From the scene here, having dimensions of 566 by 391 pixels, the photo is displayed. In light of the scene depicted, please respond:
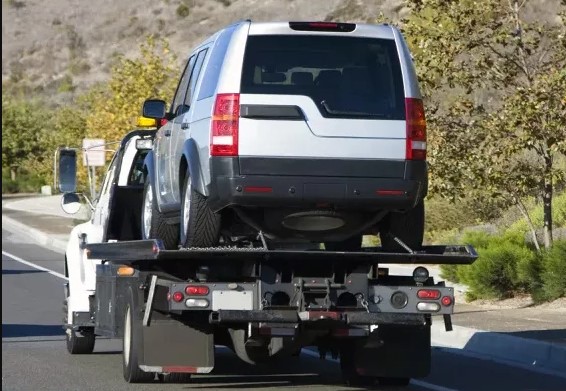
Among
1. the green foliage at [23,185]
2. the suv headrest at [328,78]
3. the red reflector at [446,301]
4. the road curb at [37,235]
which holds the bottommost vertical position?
the green foliage at [23,185]

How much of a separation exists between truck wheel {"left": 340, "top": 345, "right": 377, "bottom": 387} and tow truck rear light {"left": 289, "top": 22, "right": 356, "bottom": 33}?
9.08ft

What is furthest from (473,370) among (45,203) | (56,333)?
(45,203)

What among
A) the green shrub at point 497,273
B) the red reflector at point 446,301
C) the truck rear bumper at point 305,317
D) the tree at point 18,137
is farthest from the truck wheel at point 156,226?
the tree at point 18,137

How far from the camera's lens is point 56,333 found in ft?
59.9

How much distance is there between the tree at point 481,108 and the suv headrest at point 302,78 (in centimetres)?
853

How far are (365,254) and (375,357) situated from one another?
1484mm

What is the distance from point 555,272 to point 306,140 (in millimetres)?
9415

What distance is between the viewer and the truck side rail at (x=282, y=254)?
11.0m

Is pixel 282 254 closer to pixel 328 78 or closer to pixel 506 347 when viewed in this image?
pixel 328 78

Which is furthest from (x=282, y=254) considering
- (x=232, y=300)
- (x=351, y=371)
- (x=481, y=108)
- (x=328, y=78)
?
(x=481, y=108)

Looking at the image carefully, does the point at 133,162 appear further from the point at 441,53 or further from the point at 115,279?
the point at 441,53

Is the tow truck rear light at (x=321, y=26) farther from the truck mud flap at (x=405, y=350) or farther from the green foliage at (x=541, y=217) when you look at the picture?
the green foliage at (x=541, y=217)

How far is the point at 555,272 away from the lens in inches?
776

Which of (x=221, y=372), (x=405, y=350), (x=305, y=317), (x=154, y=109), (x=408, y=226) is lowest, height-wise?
(x=221, y=372)
